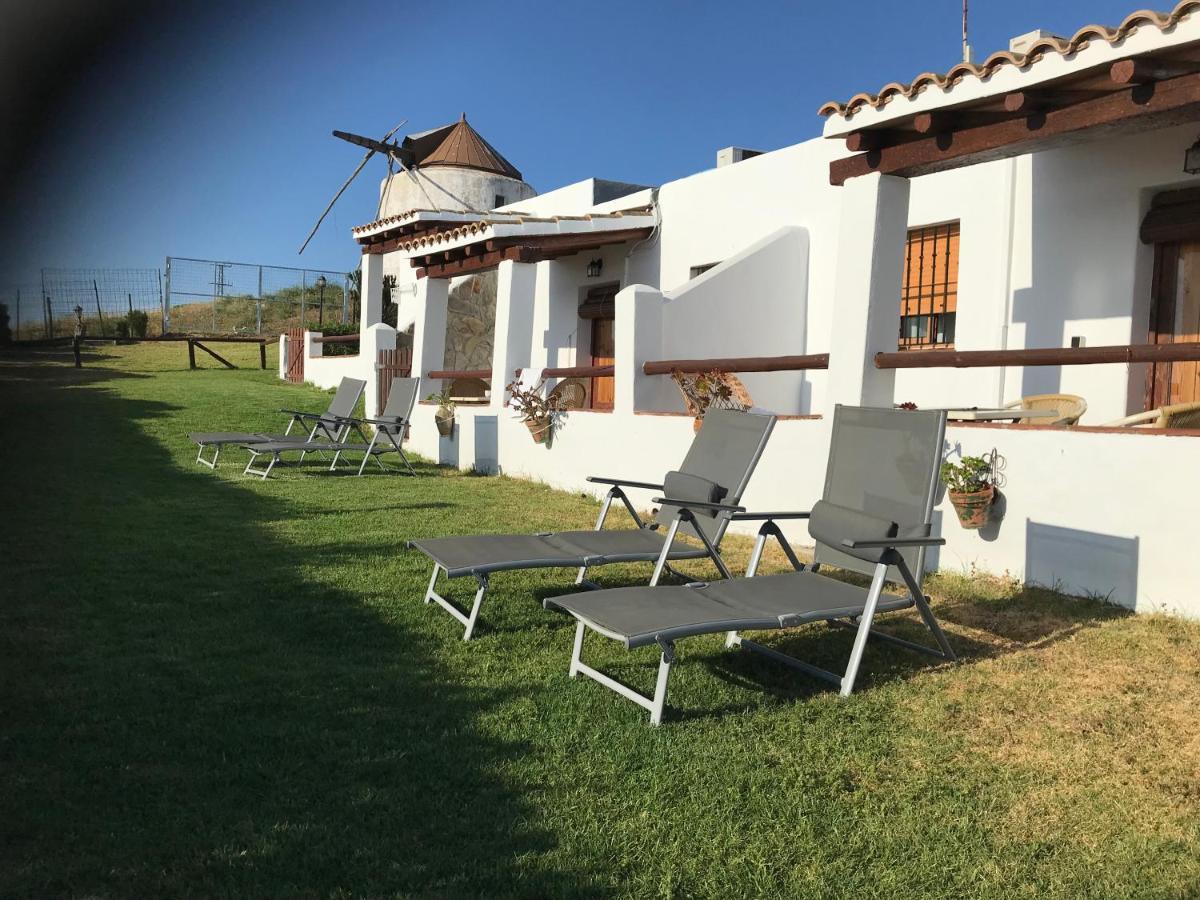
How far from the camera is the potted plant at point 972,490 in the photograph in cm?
589

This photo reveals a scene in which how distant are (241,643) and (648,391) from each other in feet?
18.1

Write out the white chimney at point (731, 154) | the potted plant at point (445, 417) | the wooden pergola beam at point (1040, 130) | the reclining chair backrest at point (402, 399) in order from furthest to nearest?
the white chimney at point (731, 154), the potted plant at point (445, 417), the reclining chair backrest at point (402, 399), the wooden pergola beam at point (1040, 130)

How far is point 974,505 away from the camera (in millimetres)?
5898

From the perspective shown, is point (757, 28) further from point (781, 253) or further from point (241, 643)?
point (781, 253)

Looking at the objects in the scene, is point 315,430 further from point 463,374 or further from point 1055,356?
point 1055,356

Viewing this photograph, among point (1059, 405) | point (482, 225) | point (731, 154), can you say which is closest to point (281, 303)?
point (482, 225)

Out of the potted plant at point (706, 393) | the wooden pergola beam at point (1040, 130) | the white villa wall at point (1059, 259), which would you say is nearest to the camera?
the wooden pergola beam at point (1040, 130)

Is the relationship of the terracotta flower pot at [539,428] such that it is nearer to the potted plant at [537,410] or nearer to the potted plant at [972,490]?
the potted plant at [537,410]

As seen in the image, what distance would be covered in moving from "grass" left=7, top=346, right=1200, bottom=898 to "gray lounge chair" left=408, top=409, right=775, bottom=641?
333 mm

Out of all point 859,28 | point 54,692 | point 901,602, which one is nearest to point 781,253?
point 901,602

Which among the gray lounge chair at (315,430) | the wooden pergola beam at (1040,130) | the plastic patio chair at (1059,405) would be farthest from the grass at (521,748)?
the gray lounge chair at (315,430)

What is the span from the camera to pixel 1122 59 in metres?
4.95

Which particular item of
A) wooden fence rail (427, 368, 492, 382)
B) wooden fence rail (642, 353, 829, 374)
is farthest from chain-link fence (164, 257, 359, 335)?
wooden fence rail (642, 353, 829, 374)

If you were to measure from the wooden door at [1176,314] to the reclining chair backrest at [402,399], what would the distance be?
7.71m
